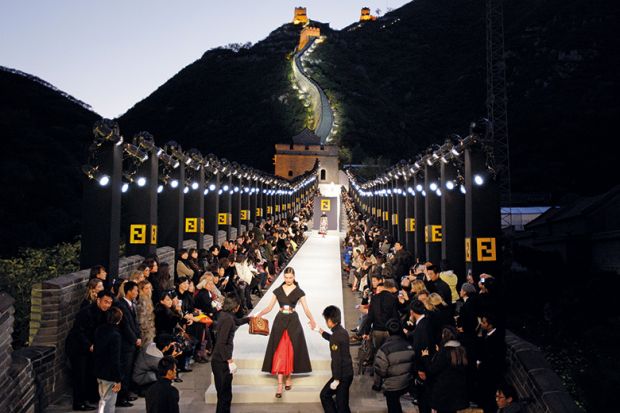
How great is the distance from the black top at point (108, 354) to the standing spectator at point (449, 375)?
145 inches

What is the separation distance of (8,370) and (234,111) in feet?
446

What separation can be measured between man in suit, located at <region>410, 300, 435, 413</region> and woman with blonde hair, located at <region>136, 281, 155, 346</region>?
380 cm

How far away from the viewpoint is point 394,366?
7.27m

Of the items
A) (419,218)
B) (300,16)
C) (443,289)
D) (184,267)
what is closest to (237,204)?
(419,218)

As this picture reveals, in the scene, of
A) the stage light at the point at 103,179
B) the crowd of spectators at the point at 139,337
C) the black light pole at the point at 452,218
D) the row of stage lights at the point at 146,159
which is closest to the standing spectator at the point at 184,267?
the crowd of spectators at the point at 139,337

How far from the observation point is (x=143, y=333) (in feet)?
28.9

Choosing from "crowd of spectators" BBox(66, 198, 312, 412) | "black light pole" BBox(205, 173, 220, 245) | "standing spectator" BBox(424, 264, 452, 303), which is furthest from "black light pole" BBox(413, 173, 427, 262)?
"standing spectator" BBox(424, 264, 452, 303)

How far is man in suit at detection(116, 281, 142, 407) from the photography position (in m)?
8.14

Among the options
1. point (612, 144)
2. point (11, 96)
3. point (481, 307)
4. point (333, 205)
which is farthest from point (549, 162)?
point (481, 307)

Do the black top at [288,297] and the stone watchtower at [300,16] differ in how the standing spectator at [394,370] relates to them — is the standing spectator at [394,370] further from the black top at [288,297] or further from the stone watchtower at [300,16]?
the stone watchtower at [300,16]

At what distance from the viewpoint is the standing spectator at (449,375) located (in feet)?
21.4

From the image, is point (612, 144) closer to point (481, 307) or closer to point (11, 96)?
point (11, 96)

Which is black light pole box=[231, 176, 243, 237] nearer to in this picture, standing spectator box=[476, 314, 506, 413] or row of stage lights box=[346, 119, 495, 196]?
row of stage lights box=[346, 119, 495, 196]

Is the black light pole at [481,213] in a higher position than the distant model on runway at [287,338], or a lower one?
higher
